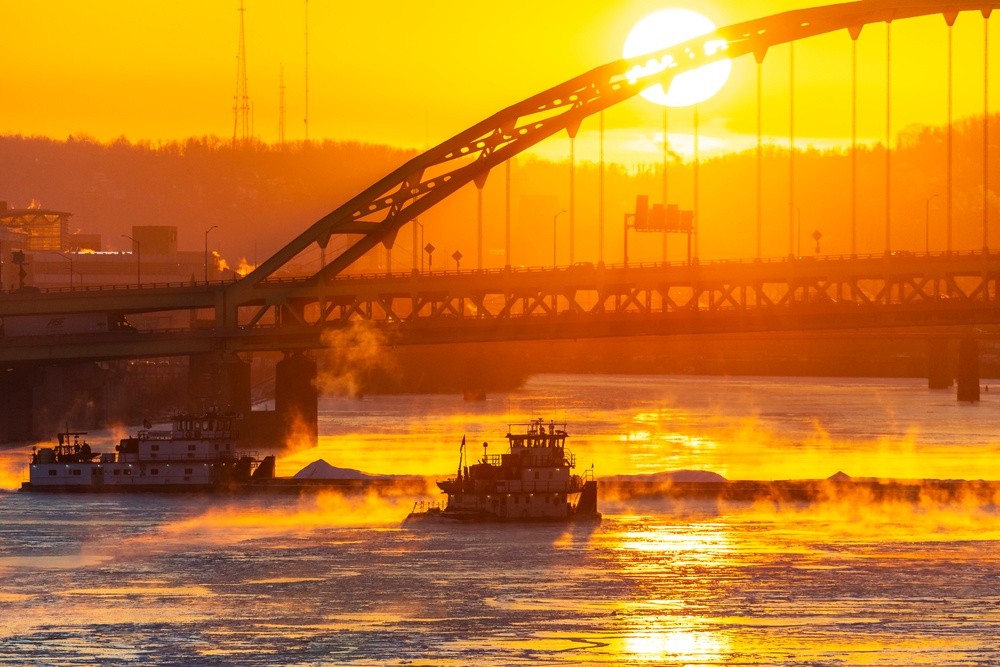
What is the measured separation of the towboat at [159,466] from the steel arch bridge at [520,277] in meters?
22.7

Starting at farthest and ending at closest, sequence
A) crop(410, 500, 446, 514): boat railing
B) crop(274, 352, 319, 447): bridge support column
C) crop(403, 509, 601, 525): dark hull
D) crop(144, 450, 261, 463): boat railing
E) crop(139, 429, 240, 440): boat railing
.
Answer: crop(274, 352, 319, 447): bridge support column < crop(139, 429, 240, 440): boat railing < crop(144, 450, 261, 463): boat railing < crop(410, 500, 446, 514): boat railing < crop(403, 509, 601, 525): dark hull

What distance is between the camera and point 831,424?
160m

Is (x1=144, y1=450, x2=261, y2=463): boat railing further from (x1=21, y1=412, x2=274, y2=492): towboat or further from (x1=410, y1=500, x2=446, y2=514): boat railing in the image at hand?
(x1=410, y1=500, x2=446, y2=514): boat railing

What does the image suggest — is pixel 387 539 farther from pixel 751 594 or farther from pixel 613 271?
pixel 613 271

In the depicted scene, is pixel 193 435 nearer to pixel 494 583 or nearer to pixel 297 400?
pixel 297 400

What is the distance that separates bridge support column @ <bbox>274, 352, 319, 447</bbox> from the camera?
127938 mm

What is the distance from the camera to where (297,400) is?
130 meters

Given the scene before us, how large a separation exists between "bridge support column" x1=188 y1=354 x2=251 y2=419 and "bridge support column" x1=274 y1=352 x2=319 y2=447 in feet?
8.17

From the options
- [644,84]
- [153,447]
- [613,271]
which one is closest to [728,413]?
[613,271]

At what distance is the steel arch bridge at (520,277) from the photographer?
11544 cm

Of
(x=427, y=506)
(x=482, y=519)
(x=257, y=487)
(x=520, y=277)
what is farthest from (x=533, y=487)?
(x=520, y=277)

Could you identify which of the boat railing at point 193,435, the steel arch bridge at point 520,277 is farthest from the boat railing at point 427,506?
the steel arch bridge at point 520,277

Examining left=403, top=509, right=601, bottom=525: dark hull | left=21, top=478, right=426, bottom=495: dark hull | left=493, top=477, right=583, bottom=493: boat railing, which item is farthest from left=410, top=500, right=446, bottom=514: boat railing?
left=21, top=478, right=426, bottom=495: dark hull

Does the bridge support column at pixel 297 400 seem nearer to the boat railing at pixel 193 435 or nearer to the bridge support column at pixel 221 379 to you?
the bridge support column at pixel 221 379
